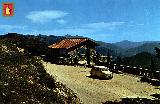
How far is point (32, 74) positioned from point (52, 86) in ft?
6.64

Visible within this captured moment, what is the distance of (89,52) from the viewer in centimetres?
6650

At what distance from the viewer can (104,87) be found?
39.1 meters

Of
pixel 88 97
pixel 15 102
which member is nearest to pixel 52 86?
pixel 88 97

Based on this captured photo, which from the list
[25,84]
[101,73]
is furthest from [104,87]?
[25,84]

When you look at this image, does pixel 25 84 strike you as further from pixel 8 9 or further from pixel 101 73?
pixel 101 73

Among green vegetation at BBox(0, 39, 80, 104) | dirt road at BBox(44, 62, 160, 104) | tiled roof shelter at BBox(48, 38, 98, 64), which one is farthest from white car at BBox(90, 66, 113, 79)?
tiled roof shelter at BBox(48, 38, 98, 64)

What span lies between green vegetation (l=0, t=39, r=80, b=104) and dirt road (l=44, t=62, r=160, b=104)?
292cm

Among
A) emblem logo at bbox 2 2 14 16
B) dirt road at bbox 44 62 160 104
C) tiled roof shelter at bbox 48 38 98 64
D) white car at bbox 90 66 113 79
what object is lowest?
dirt road at bbox 44 62 160 104

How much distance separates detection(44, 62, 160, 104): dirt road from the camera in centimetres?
3369

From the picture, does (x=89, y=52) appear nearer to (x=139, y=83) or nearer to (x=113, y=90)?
(x=139, y=83)

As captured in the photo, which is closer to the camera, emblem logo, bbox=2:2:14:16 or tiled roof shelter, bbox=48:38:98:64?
emblem logo, bbox=2:2:14:16

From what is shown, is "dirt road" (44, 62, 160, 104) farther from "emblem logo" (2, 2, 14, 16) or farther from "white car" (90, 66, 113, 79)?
"emblem logo" (2, 2, 14, 16)

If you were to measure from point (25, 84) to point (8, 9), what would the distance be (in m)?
16.1

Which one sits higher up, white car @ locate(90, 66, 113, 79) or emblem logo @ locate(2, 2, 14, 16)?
emblem logo @ locate(2, 2, 14, 16)
